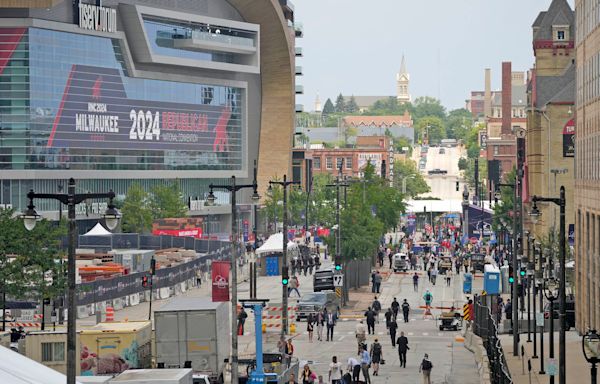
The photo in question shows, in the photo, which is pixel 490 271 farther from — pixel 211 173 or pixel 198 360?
pixel 211 173

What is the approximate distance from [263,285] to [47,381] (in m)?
70.1

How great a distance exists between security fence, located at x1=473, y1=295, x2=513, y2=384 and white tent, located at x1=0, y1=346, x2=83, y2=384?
40.9 ft

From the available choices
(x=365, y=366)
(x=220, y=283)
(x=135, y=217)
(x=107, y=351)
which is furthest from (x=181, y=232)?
(x=107, y=351)

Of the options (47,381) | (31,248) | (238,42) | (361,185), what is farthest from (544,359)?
(238,42)

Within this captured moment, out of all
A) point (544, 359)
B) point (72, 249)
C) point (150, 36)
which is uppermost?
point (150, 36)

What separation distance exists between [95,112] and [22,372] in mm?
129768

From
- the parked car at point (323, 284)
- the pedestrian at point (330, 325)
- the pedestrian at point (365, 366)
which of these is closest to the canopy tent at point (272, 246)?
the parked car at point (323, 284)

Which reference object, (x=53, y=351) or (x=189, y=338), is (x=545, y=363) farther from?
(x=53, y=351)

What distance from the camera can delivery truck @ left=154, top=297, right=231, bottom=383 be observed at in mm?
47438

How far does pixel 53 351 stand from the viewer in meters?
43.9

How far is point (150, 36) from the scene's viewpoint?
6491 inches

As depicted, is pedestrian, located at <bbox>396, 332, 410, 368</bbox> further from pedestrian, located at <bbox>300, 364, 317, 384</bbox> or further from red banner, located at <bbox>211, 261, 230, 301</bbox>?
red banner, located at <bbox>211, 261, 230, 301</bbox>

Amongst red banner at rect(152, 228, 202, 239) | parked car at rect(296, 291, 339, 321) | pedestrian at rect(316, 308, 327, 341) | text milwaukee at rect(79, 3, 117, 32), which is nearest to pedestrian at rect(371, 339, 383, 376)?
pedestrian at rect(316, 308, 327, 341)

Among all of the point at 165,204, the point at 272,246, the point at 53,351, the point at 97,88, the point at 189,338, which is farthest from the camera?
the point at 97,88
